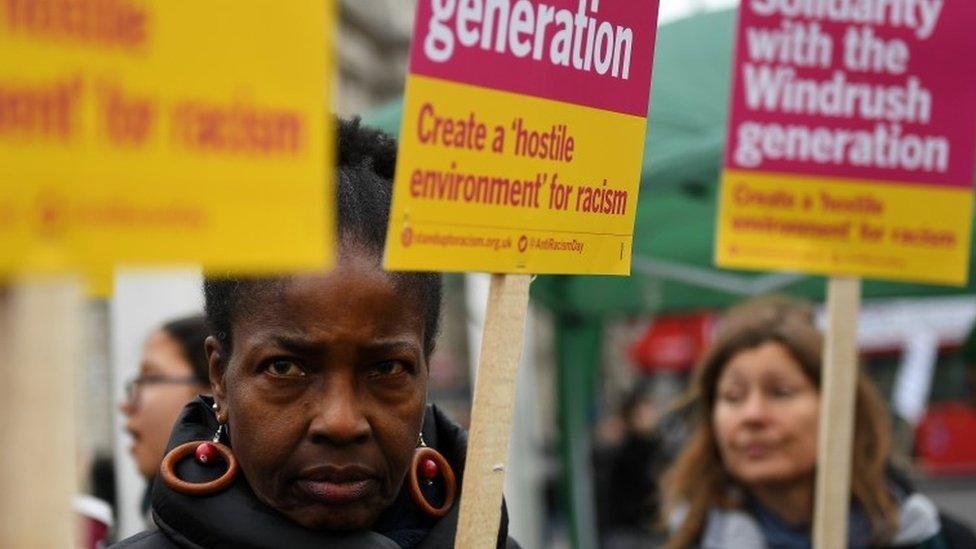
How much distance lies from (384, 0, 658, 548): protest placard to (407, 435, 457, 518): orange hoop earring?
0.54 ft

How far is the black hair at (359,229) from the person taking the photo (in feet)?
7.90

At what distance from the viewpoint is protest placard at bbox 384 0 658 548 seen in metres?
2.23

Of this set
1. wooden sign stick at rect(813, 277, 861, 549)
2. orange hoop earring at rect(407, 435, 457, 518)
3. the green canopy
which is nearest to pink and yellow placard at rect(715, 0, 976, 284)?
wooden sign stick at rect(813, 277, 861, 549)

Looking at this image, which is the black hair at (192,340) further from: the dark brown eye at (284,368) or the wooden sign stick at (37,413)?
the wooden sign stick at (37,413)

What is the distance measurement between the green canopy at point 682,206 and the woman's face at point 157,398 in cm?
159

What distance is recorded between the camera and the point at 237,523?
2.34 metres

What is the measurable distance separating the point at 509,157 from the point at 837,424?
51.8 inches

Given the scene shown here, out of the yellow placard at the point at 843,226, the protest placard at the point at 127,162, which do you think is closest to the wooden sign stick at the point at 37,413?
the protest placard at the point at 127,162

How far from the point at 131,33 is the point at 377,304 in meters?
0.75

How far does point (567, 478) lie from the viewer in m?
8.61

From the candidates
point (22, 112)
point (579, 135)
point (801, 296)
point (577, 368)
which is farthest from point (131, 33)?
point (577, 368)

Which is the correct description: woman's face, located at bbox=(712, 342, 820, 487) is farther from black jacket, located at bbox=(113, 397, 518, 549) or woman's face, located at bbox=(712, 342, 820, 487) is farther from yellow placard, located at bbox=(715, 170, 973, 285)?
black jacket, located at bbox=(113, 397, 518, 549)

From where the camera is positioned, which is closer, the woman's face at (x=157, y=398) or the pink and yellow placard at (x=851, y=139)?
the pink and yellow placard at (x=851, y=139)

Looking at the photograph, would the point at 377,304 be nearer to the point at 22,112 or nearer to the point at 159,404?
the point at 22,112
